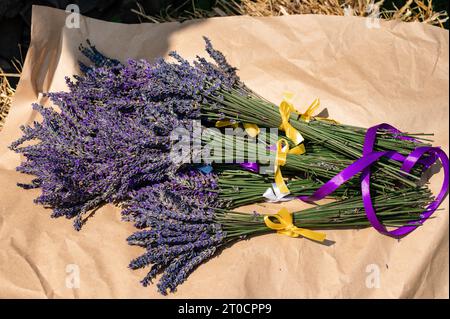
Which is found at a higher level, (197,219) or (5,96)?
(5,96)

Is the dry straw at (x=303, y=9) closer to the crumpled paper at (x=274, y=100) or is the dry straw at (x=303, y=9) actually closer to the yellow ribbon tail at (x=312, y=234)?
the crumpled paper at (x=274, y=100)

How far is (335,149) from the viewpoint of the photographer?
178cm

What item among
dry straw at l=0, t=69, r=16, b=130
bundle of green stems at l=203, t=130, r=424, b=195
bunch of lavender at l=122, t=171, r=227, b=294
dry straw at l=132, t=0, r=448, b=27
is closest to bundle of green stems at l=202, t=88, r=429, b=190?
bundle of green stems at l=203, t=130, r=424, b=195

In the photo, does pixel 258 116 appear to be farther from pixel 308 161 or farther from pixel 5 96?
pixel 5 96

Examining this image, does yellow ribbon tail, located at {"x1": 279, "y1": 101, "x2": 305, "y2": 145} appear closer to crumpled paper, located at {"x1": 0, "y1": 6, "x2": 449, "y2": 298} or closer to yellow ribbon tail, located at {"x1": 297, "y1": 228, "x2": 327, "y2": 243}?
crumpled paper, located at {"x1": 0, "y1": 6, "x2": 449, "y2": 298}

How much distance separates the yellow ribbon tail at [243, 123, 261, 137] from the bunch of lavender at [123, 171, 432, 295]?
22 cm

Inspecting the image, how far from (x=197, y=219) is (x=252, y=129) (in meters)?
0.44

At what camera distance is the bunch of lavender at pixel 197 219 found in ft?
5.21

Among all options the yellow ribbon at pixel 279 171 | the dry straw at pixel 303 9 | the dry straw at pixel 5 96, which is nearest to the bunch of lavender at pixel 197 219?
the yellow ribbon at pixel 279 171

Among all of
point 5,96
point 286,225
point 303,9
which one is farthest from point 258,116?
point 5,96

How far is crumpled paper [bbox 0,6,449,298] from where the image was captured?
Result: 5.22 feet

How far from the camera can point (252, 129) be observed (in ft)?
6.12

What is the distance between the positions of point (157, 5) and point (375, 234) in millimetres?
1709

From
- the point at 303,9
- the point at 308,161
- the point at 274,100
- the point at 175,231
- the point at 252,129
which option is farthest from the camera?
the point at 303,9
